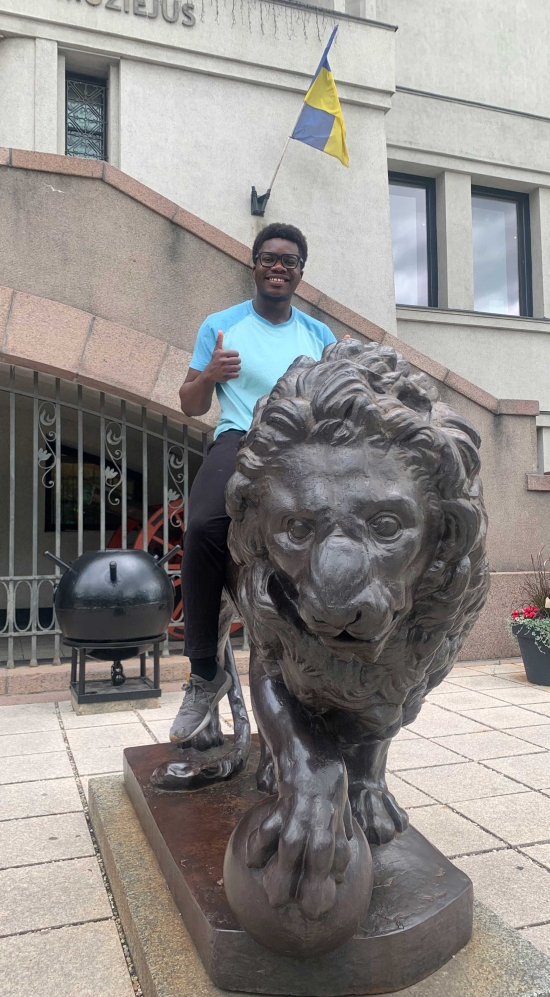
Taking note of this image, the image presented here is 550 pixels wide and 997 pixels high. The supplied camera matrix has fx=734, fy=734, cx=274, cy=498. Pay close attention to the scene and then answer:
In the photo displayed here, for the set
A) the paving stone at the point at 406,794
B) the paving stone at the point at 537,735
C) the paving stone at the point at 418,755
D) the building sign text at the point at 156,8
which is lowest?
the paving stone at the point at 537,735

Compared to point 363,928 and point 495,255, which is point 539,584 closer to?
point 363,928

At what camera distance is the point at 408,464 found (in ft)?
4.37

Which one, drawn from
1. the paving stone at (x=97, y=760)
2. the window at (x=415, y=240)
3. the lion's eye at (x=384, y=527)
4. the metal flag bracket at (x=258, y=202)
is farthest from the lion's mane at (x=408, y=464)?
the window at (x=415, y=240)

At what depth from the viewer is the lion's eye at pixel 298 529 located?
51.9 inches

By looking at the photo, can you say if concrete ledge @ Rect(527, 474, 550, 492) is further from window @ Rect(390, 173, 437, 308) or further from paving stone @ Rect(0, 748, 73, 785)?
window @ Rect(390, 173, 437, 308)

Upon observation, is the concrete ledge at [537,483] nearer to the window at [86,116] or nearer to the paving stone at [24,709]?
the paving stone at [24,709]

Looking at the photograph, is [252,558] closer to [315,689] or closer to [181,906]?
[315,689]

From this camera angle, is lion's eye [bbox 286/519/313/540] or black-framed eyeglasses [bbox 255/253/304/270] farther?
black-framed eyeglasses [bbox 255/253/304/270]

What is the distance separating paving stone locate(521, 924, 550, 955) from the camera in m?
1.89

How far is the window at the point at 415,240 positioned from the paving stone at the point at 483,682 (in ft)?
24.2

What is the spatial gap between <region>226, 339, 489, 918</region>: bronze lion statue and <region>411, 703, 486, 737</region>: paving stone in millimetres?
2847

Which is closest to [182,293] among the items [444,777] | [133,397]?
[133,397]

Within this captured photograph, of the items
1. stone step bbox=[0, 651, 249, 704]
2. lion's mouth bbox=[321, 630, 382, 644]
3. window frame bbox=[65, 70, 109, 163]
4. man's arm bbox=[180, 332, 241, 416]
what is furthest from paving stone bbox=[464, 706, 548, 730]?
window frame bbox=[65, 70, 109, 163]

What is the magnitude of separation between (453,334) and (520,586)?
5.71 metres
